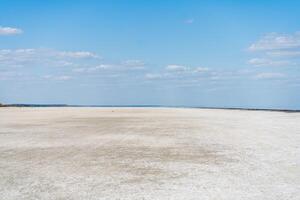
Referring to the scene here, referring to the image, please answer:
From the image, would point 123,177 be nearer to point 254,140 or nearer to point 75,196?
point 75,196

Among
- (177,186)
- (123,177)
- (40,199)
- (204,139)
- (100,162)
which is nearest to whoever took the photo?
(40,199)

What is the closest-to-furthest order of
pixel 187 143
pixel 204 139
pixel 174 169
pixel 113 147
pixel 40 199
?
pixel 40 199, pixel 174 169, pixel 113 147, pixel 187 143, pixel 204 139

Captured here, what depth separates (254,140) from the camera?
23.6 metres

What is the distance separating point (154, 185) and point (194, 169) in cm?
271

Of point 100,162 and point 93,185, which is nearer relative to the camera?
point 93,185

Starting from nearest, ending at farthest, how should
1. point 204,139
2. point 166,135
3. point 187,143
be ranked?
→ 1. point 187,143
2. point 204,139
3. point 166,135

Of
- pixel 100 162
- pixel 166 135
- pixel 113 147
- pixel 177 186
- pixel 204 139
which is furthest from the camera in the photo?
pixel 166 135

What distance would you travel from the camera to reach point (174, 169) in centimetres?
1462

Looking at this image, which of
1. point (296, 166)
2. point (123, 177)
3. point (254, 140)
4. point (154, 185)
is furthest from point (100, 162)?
point (254, 140)

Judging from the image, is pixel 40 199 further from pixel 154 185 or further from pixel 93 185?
pixel 154 185

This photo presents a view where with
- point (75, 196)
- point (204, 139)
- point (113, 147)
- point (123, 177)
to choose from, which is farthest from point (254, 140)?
point (75, 196)

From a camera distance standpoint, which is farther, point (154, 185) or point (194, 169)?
point (194, 169)

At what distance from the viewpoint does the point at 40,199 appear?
35.7 feet

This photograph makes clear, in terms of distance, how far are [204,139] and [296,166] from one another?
8407mm
